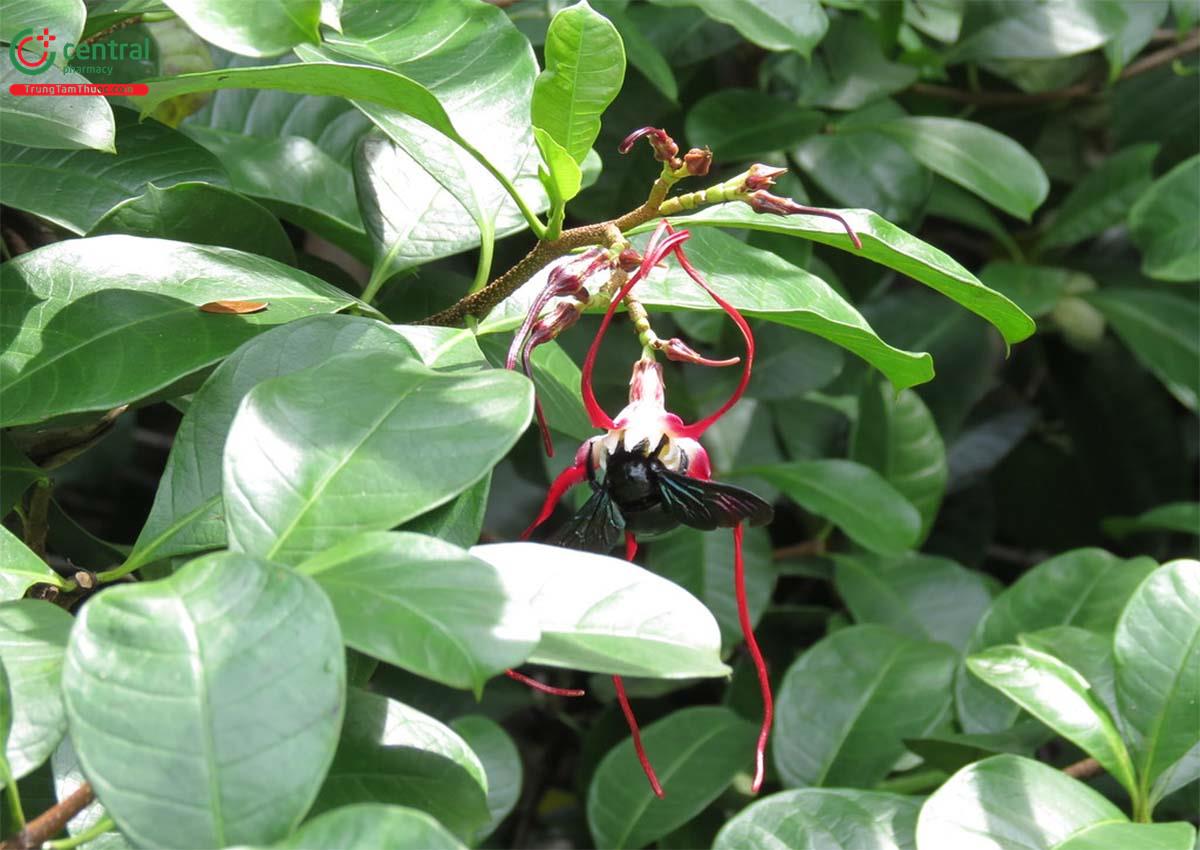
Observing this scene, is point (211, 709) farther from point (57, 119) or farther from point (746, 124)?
point (746, 124)

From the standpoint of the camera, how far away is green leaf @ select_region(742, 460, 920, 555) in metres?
1.06

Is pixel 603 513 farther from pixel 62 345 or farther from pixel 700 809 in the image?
pixel 700 809

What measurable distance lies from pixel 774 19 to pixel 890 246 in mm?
367

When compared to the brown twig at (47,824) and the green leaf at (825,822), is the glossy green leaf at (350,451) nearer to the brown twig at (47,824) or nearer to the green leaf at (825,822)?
the brown twig at (47,824)

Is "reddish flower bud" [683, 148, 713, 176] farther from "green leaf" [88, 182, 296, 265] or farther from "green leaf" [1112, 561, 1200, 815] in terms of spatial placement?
"green leaf" [1112, 561, 1200, 815]

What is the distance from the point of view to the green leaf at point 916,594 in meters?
1.13

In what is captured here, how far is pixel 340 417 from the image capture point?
44cm

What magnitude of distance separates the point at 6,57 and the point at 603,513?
1.25 feet

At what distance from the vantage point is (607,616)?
0.43 m

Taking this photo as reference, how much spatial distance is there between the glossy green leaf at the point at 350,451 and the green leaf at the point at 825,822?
1.08 feet

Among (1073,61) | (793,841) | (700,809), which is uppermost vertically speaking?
(1073,61)

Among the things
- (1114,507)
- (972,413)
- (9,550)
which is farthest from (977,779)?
(1114,507)

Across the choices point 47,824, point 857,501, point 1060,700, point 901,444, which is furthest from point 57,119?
point 901,444

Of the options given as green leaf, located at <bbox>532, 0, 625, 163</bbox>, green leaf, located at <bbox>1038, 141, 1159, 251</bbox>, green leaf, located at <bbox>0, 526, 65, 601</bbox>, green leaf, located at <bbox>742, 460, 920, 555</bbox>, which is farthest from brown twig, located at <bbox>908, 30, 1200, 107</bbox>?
green leaf, located at <bbox>0, 526, 65, 601</bbox>
